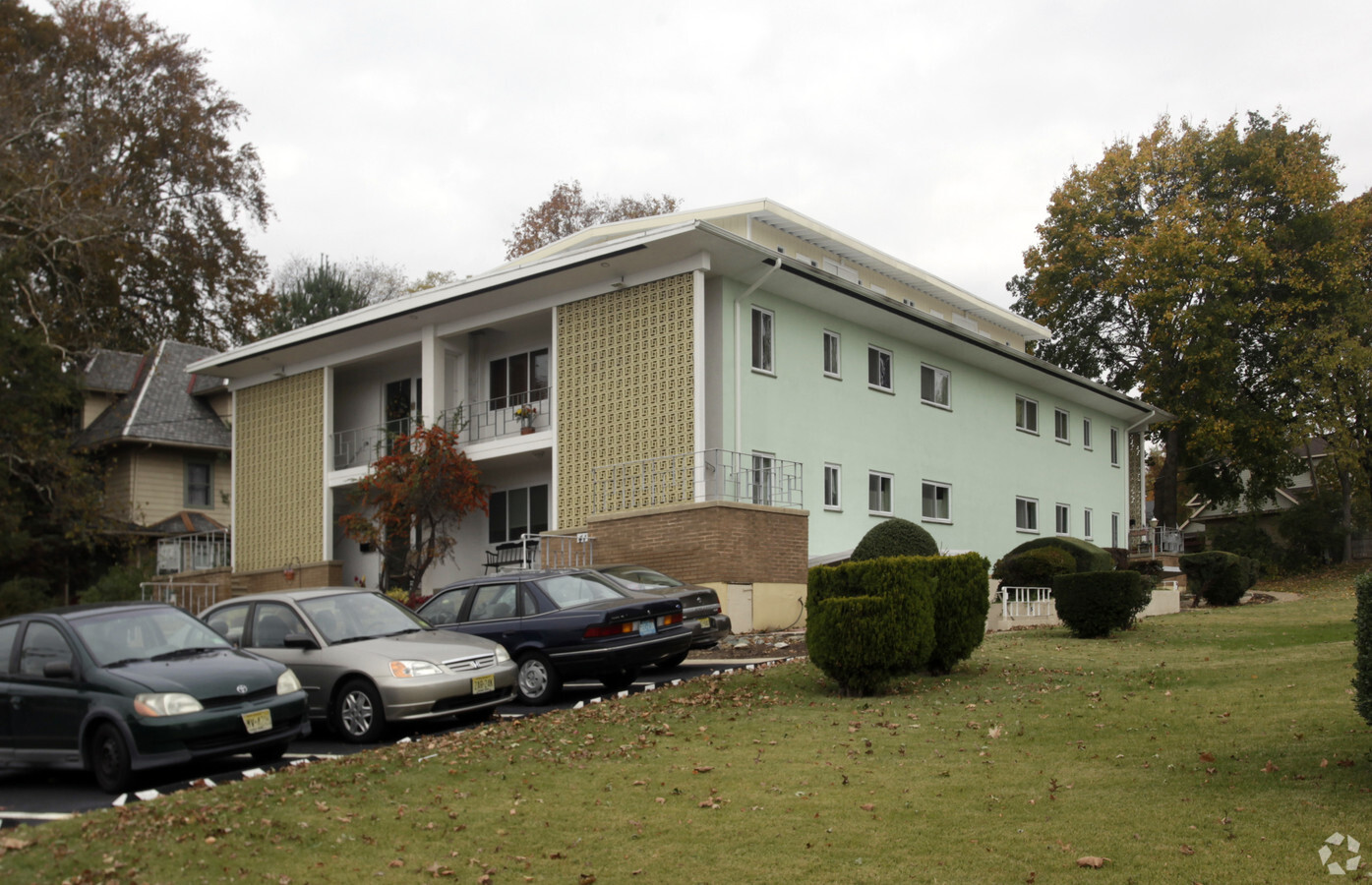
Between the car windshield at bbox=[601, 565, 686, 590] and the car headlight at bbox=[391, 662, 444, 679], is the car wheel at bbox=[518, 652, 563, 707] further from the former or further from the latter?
the car windshield at bbox=[601, 565, 686, 590]

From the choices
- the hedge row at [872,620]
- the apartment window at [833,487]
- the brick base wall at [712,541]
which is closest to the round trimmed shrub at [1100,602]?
the brick base wall at [712,541]

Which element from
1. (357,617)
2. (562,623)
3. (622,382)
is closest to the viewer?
(357,617)

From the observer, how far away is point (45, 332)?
103 feet

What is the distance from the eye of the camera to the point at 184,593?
31281 mm

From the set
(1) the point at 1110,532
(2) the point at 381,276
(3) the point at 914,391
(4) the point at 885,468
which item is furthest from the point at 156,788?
(2) the point at 381,276

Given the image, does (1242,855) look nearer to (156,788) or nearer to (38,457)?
(156,788)

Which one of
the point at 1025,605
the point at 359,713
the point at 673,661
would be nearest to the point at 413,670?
the point at 359,713

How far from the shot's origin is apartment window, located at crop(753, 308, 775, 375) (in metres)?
23.9

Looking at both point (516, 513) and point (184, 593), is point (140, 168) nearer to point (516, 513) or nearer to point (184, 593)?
point (184, 593)

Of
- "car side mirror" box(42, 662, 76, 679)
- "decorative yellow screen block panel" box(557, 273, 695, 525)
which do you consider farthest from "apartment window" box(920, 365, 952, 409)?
"car side mirror" box(42, 662, 76, 679)

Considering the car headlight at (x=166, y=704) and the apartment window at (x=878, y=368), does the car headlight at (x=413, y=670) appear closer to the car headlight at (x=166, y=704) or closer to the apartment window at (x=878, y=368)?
the car headlight at (x=166, y=704)

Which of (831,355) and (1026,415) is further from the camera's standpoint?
(1026,415)

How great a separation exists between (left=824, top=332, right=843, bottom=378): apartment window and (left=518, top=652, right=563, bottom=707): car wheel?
44.3 feet

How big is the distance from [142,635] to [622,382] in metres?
14.0
